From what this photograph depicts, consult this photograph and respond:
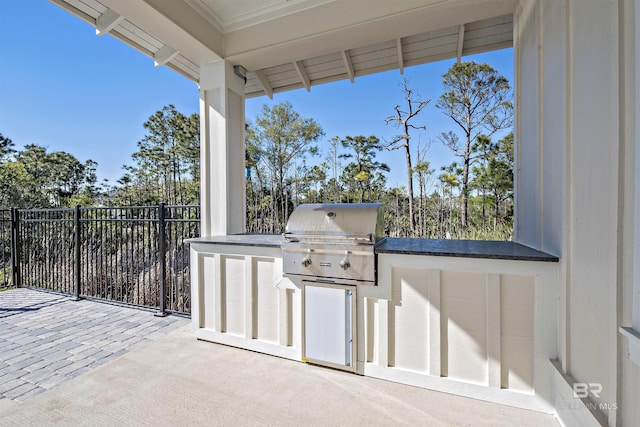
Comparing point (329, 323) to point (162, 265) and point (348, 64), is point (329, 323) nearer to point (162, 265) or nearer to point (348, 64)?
point (162, 265)

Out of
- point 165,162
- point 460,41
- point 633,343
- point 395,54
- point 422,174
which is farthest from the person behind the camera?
point 165,162

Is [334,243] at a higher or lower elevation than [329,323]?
higher

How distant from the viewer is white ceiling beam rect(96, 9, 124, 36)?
2535mm

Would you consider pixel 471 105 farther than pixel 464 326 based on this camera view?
Yes

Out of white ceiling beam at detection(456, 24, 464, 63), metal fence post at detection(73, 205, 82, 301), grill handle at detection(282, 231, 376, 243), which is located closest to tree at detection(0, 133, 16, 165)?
metal fence post at detection(73, 205, 82, 301)

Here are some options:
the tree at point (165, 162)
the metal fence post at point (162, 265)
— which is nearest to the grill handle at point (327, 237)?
the metal fence post at point (162, 265)

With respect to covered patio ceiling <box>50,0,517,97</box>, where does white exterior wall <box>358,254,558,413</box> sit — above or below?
below

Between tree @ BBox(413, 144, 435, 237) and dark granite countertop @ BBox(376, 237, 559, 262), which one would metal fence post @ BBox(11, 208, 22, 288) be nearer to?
dark granite countertop @ BBox(376, 237, 559, 262)

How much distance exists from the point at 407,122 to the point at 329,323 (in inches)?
113

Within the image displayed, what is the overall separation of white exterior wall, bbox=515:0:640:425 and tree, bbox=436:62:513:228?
5.74 feet

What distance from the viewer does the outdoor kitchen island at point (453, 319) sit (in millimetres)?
1684

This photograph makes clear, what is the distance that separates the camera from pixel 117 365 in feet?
7.39

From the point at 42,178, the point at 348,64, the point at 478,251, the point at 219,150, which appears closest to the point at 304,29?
the point at 348,64

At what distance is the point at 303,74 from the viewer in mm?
3398
